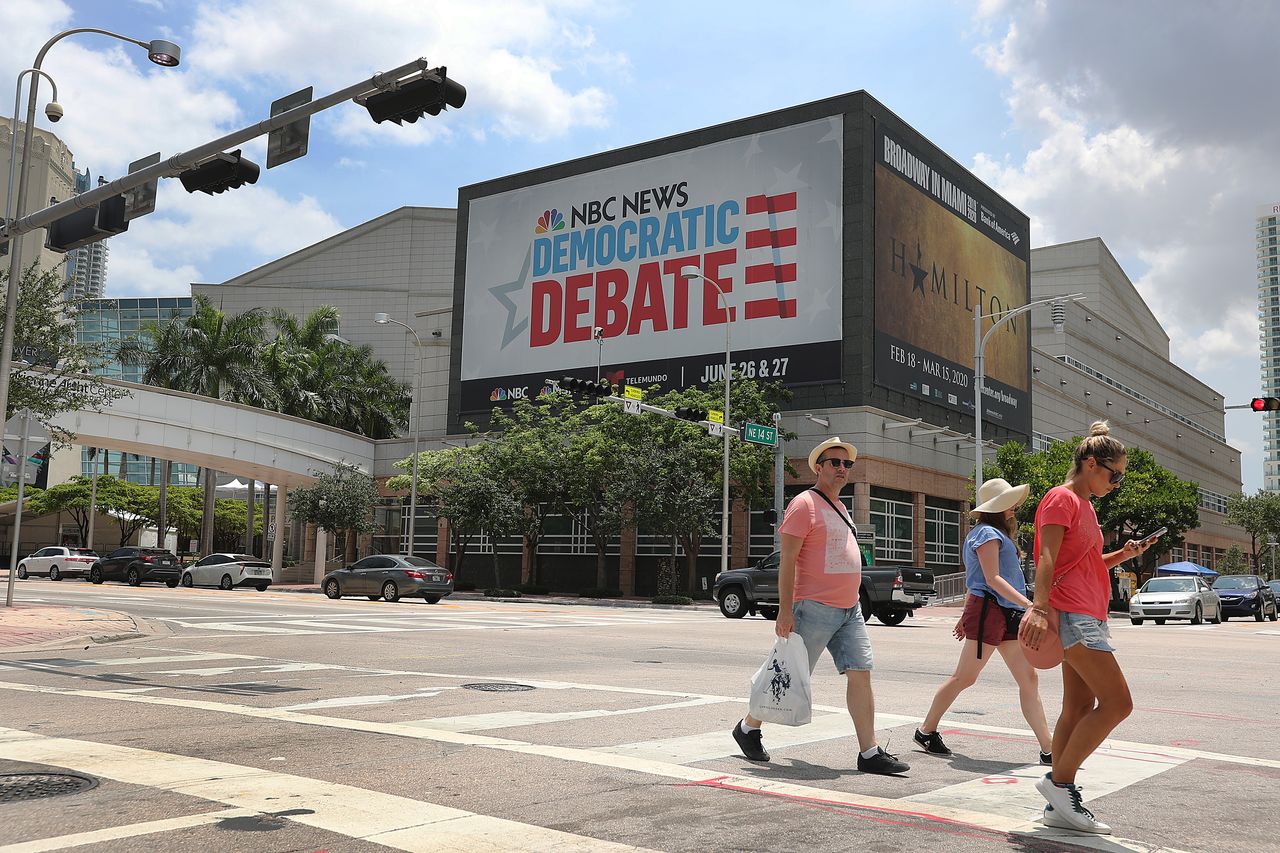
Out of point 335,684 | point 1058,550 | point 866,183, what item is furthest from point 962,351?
point 1058,550

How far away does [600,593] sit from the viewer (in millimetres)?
44938

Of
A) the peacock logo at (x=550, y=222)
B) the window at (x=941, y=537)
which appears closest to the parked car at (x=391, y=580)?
the window at (x=941, y=537)

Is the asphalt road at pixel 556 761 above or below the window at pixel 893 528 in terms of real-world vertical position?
below

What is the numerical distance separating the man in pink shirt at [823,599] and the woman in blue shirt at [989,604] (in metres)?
0.86

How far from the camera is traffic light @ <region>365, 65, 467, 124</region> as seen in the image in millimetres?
12383

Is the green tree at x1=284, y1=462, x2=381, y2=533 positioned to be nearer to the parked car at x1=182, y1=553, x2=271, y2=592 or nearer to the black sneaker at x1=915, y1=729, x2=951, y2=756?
the parked car at x1=182, y1=553, x2=271, y2=592

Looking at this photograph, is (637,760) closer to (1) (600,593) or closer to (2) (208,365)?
(1) (600,593)

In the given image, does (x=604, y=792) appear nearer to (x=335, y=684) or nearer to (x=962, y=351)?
(x=335, y=684)

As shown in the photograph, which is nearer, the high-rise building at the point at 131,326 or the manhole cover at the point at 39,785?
the manhole cover at the point at 39,785

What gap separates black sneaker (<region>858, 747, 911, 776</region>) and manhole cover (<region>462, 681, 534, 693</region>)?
4.63m

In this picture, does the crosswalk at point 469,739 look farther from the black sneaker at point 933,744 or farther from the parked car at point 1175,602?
the parked car at point 1175,602

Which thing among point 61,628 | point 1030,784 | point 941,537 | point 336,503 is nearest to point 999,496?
point 1030,784

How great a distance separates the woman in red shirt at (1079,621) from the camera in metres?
5.11

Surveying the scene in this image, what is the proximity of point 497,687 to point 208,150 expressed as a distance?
807 cm
